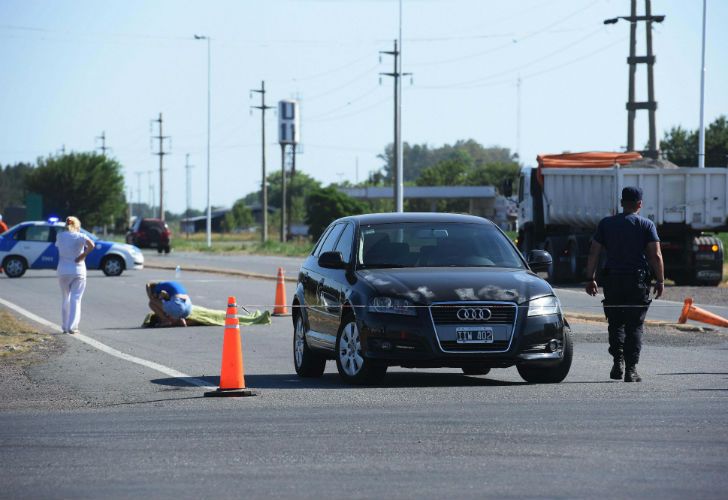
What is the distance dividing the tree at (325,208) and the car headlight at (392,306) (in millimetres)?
94367

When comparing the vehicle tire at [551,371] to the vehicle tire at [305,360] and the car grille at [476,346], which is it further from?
the vehicle tire at [305,360]

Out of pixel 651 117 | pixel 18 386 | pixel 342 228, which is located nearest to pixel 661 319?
pixel 342 228

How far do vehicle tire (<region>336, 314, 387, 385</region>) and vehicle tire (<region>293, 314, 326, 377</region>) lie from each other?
2.88 ft

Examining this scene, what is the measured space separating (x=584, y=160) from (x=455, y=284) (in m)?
26.4

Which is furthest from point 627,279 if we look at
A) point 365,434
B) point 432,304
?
point 365,434

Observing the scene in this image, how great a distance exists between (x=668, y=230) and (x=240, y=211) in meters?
145

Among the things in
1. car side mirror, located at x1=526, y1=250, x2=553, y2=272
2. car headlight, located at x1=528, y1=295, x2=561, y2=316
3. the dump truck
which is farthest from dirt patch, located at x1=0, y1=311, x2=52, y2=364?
the dump truck

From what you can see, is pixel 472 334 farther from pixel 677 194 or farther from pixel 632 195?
pixel 677 194

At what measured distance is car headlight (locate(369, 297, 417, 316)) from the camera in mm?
12422

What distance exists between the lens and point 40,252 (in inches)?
1649

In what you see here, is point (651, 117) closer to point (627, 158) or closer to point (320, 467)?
point (627, 158)

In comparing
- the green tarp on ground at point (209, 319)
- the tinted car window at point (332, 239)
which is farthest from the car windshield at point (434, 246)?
the green tarp on ground at point (209, 319)

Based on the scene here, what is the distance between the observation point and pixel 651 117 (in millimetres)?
53844

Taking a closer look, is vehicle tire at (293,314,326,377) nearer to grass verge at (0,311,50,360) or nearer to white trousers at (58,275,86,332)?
grass verge at (0,311,50,360)
